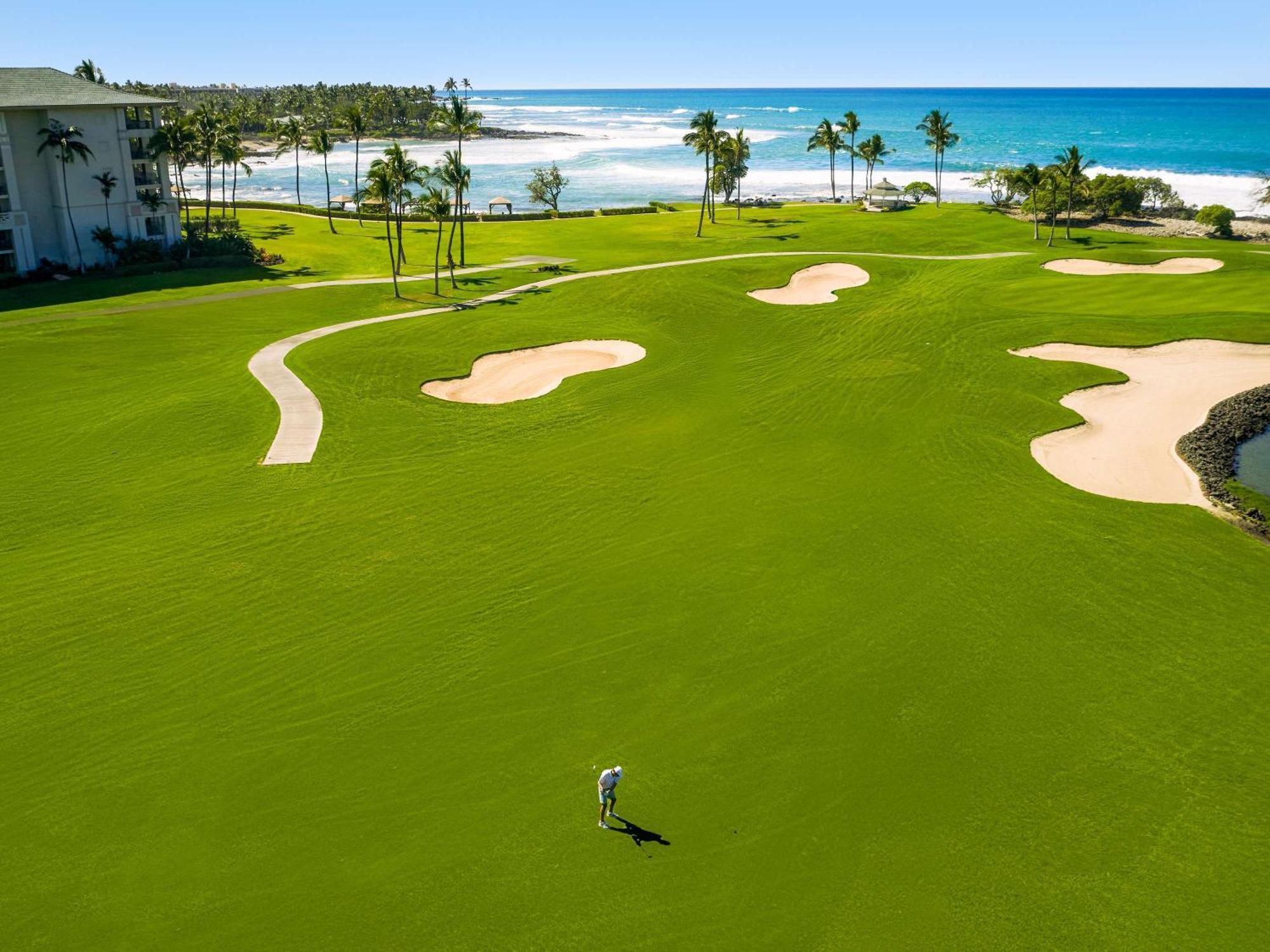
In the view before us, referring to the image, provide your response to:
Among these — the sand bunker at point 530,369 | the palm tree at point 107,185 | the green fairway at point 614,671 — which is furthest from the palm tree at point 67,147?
the sand bunker at point 530,369

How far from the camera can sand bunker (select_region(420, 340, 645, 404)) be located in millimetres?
40938

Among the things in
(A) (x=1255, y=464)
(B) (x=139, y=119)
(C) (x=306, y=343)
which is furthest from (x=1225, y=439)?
(B) (x=139, y=119)

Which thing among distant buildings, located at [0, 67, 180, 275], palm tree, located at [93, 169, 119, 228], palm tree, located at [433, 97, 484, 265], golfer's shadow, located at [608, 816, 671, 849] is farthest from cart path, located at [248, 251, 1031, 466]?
distant buildings, located at [0, 67, 180, 275]

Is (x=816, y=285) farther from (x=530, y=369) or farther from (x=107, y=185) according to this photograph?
(x=107, y=185)

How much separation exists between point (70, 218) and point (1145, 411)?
68.6 metres

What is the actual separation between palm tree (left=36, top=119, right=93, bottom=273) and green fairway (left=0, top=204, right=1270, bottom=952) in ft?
86.6

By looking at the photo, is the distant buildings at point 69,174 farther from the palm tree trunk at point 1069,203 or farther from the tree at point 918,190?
the tree at point 918,190

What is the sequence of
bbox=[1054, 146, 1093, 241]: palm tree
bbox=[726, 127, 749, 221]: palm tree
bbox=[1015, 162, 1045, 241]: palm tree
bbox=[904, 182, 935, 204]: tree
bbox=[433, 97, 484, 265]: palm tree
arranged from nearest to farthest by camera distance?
bbox=[433, 97, 484, 265]: palm tree < bbox=[1054, 146, 1093, 241]: palm tree < bbox=[1015, 162, 1045, 241]: palm tree < bbox=[726, 127, 749, 221]: palm tree < bbox=[904, 182, 935, 204]: tree

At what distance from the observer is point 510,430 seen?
36.2 m

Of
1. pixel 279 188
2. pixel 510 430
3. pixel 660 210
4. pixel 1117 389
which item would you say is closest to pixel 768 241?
pixel 660 210

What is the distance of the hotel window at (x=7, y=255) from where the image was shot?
199ft

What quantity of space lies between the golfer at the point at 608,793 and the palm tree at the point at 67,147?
63.0 meters

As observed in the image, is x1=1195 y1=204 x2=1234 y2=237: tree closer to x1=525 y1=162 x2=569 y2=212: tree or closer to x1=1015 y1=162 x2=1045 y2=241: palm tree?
x1=1015 y1=162 x2=1045 y2=241: palm tree

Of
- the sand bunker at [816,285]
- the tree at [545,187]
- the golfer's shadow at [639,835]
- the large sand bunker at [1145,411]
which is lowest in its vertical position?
the golfer's shadow at [639,835]
